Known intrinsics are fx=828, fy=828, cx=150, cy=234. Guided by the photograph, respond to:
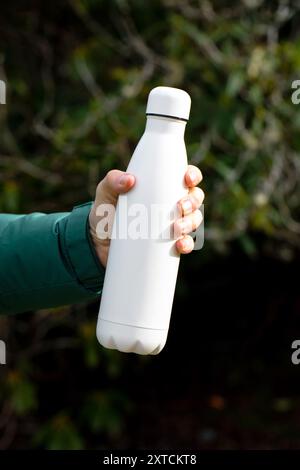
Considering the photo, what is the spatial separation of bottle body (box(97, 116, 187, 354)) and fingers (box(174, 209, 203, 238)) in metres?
0.01

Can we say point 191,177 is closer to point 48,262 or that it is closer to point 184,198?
point 184,198

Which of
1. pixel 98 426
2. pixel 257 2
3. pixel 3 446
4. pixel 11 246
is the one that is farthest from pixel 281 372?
pixel 11 246

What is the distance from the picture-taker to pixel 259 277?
13.6ft

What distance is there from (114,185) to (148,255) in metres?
0.14

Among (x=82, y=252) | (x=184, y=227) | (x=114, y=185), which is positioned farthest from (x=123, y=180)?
(x=82, y=252)

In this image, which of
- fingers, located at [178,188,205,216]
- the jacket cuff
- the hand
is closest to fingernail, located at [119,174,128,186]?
the hand

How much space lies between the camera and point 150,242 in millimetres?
1399

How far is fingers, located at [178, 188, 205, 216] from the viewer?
142cm

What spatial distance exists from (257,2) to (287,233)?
0.91 meters

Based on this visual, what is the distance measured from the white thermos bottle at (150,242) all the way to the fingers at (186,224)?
0.01 m

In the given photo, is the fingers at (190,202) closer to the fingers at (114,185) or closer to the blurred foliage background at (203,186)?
the fingers at (114,185)

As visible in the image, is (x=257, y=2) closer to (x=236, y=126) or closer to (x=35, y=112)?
(x=236, y=126)

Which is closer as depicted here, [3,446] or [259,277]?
[3,446]

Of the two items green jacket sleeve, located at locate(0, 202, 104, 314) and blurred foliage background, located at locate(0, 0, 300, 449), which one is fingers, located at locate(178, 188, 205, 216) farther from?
blurred foliage background, located at locate(0, 0, 300, 449)
